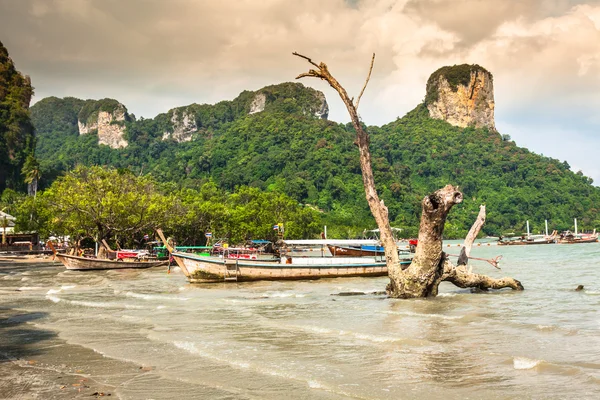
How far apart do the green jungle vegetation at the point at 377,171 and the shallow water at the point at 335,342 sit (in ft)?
241

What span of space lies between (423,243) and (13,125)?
317 ft

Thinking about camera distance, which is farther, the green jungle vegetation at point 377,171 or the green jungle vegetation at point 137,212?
the green jungle vegetation at point 377,171

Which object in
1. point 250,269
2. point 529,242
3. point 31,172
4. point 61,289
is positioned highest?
point 31,172

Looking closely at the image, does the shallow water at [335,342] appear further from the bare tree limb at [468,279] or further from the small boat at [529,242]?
the small boat at [529,242]

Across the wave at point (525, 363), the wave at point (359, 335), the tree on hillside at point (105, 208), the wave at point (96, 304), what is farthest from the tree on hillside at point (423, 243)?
the tree on hillside at point (105, 208)

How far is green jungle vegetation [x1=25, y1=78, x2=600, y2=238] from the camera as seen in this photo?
118 meters

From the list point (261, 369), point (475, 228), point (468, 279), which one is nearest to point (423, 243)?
point (475, 228)

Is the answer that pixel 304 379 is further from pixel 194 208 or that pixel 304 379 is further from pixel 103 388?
pixel 194 208

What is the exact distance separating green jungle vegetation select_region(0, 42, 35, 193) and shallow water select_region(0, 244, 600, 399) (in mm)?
82365

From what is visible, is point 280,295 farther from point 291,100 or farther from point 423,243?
point 291,100

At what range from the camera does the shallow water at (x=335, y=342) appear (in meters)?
9.13

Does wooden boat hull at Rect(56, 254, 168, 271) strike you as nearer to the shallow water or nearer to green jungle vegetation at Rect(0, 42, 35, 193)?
the shallow water

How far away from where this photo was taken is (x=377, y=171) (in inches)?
5231

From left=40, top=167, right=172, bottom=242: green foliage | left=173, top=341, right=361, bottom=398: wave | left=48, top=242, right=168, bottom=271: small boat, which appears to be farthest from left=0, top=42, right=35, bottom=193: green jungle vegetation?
left=173, top=341, right=361, bottom=398: wave
